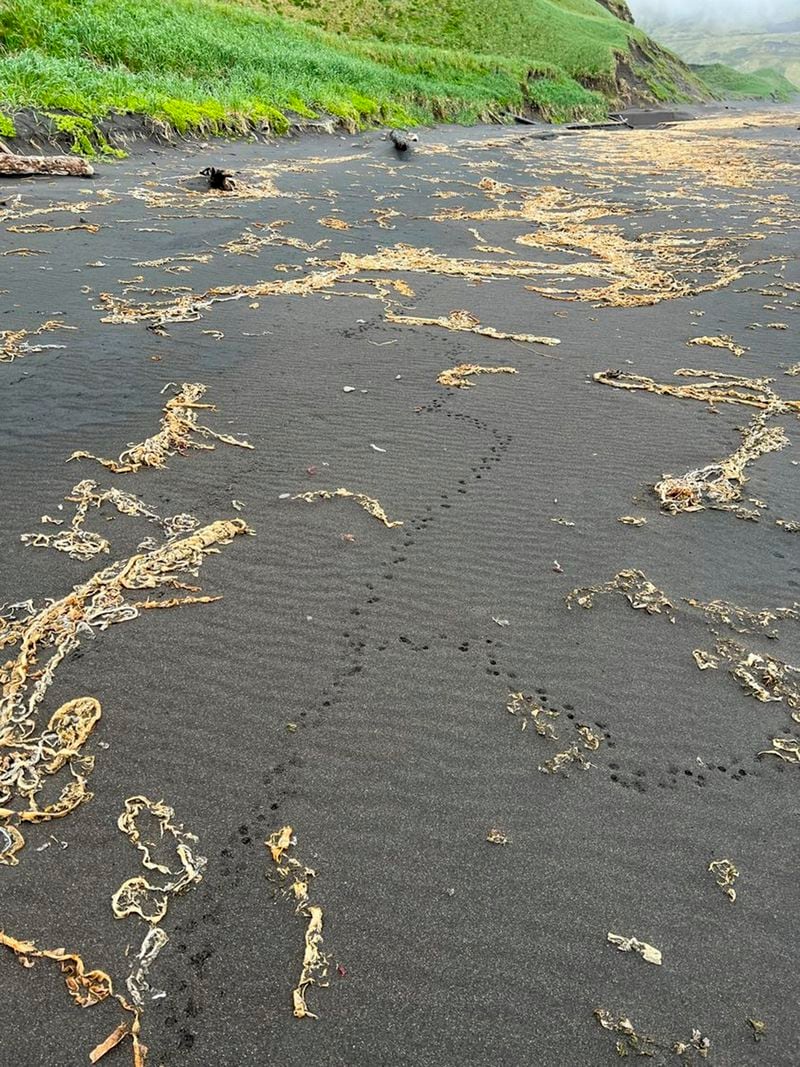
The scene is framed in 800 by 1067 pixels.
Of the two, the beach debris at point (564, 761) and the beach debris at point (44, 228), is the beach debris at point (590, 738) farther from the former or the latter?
the beach debris at point (44, 228)

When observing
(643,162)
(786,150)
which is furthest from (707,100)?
(643,162)

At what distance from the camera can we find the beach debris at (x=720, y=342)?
20.7 feet

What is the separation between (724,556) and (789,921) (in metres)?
1.95

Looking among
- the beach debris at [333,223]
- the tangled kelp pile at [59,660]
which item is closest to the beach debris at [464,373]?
the tangled kelp pile at [59,660]

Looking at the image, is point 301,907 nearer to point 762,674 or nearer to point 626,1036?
point 626,1036

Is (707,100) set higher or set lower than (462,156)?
higher

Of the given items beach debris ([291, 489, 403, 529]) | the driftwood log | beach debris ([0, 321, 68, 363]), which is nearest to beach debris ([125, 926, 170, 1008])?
beach debris ([291, 489, 403, 529])

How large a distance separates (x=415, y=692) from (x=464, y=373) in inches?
135

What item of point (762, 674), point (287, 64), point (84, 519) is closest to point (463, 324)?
point (84, 519)

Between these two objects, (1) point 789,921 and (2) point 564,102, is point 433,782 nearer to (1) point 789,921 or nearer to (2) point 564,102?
(1) point 789,921

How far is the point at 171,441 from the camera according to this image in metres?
4.45

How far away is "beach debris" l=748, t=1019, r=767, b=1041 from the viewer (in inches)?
71.8

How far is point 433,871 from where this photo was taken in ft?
7.20

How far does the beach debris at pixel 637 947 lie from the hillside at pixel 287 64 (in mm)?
15990
